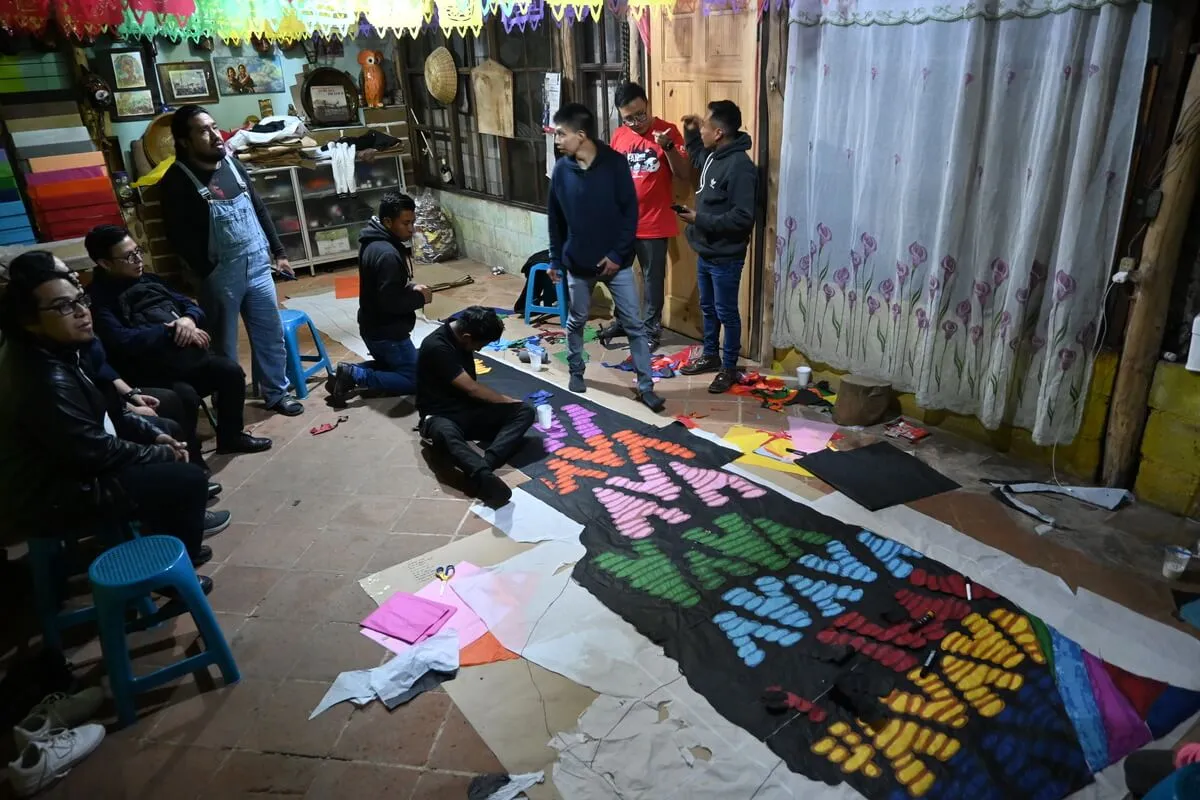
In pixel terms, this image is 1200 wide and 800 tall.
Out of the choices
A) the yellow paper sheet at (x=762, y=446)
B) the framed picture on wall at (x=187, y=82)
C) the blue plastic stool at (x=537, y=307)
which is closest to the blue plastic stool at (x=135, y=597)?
the yellow paper sheet at (x=762, y=446)

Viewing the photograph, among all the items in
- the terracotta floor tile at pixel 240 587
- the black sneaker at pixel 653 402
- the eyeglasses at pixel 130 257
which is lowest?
the terracotta floor tile at pixel 240 587

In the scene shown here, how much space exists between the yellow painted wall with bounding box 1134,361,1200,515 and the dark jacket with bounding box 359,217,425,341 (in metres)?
3.73

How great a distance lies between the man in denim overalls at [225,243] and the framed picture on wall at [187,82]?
3408mm

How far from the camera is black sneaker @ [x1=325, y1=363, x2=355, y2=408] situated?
4648 millimetres

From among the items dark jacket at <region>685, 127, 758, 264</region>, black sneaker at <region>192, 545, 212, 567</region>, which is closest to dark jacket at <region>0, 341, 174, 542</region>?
black sneaker at <region>192, 545, 212, 567</region>

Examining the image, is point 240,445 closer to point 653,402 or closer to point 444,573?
point 444,573

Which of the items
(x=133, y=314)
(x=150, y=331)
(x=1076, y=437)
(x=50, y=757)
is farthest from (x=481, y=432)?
(x=1076, y=437)

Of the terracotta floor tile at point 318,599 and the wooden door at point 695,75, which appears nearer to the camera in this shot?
the terracotta floor tile at point 318,599

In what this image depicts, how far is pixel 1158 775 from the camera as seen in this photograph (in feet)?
6.37

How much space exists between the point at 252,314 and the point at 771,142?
322 cm

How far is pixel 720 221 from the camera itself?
436 centimetres

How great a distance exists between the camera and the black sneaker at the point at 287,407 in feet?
15.1

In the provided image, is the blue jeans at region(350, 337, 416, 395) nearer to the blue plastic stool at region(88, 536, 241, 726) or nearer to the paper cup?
the blue plastic stool at region(88, 536, 241, 726)

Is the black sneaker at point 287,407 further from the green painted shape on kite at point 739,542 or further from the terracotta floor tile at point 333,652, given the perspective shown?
the green painted shape on kite at point 739,542
